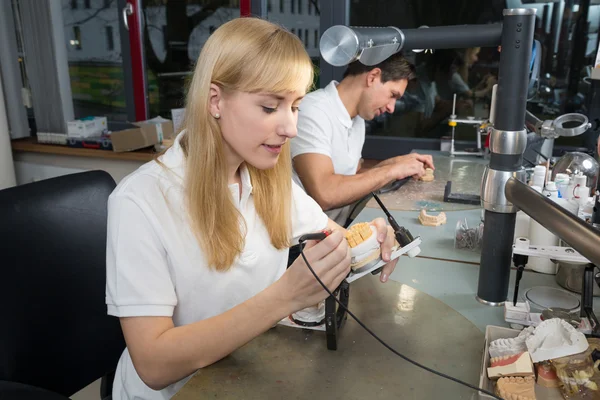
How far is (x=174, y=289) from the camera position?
0.97m

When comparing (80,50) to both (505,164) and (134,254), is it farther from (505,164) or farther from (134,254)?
(505,164)

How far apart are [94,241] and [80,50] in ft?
7.90

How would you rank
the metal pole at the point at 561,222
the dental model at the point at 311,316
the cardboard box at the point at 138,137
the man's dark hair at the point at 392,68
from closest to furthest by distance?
the metal pole at the point at 561,222
the dental model at the point at 311,316
the man's dark hair at the point at 392,68
the cardboard box at the point at 138,137

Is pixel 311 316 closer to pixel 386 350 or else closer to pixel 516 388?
pixel 386 350

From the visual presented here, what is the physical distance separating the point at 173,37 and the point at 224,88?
222 centimetres

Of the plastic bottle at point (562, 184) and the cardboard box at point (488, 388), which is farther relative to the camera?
the plastic bottle at point (562, 184)

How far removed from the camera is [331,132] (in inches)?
78.3

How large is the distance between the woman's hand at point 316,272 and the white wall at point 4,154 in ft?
8.82

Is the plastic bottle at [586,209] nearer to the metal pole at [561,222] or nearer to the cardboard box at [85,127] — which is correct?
the metal pole at [561,222]

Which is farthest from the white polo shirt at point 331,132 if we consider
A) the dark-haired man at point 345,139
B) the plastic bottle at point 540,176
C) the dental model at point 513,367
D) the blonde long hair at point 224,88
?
the dental model at point 513,367

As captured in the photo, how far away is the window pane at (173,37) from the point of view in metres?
2.86

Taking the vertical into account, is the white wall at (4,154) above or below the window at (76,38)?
below

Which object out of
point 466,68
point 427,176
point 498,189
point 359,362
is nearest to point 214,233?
point 359,362

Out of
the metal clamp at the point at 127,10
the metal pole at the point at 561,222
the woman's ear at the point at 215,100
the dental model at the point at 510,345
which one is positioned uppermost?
the metal clamp at the point at 127,10
